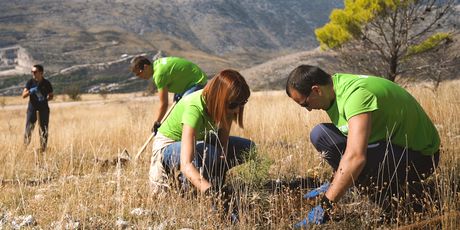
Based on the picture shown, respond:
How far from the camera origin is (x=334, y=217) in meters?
2.93

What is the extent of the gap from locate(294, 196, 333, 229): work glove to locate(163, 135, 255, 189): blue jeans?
748mm

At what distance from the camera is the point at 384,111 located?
3.03 meters

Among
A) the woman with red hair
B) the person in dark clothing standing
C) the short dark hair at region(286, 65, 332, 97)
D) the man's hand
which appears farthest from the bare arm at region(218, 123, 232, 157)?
the person in dark clothing standing

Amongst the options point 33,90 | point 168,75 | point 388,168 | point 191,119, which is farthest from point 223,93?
point 33,90

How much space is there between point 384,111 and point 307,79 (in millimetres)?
529

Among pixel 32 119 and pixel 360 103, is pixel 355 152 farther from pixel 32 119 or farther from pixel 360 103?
pixel 32 119

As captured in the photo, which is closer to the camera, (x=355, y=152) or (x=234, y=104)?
(x=355, y=152)

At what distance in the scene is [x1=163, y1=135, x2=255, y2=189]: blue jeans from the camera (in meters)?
3.58

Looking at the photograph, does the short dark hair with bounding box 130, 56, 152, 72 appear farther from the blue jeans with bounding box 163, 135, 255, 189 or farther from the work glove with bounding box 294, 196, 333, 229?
the work glove with bounding box 294, 196, 333, 229

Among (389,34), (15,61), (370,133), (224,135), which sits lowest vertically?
(224,135)

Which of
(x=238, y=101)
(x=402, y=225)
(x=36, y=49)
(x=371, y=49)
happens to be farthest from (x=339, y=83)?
(x=36, y=49)

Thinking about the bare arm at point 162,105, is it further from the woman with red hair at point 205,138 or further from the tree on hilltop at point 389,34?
the tree on hilltop at point 389,34

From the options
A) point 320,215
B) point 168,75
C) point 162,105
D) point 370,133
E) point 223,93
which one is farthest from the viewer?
point 168,75

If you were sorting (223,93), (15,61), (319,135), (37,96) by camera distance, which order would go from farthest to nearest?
(15,61) → (37,96) → (319,135) → (223,93)
